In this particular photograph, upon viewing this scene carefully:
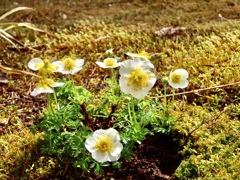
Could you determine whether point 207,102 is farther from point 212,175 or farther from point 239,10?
point 239,10

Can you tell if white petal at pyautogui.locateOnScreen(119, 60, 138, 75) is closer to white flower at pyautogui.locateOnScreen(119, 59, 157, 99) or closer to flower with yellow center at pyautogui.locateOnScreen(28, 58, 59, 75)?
white flower at pyautogui.locateOnScreen(119, 59, 157, 99)

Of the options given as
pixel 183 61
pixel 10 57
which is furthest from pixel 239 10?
pixel 10 57

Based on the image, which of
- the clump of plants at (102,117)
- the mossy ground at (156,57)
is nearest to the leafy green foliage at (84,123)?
the clump of plants at (102,117)

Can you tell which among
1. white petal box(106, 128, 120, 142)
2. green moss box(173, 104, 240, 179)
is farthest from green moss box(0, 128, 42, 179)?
green moss box(173, 104, 240, 179)

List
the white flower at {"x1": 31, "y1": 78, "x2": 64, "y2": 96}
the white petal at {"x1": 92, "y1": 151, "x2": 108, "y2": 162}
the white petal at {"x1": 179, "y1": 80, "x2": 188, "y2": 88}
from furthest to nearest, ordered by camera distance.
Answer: the white petal at {"x1": 179, "y1": 80, "x2": 188, "y2": 88} → the white flower at {"x1": 31, "y1": 78, "x2": 64, "y2": 96} → the white petal at {"x1": 92, "y1": 151, "x2": 108, "y2": 162}

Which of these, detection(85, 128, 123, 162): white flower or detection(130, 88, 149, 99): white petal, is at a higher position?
detection(130, 88, 149, 99): white petal

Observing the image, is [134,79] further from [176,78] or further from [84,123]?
[84,123]

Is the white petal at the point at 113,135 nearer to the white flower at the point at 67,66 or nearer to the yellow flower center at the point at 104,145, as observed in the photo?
the yellow flower center at the point at 104,145
